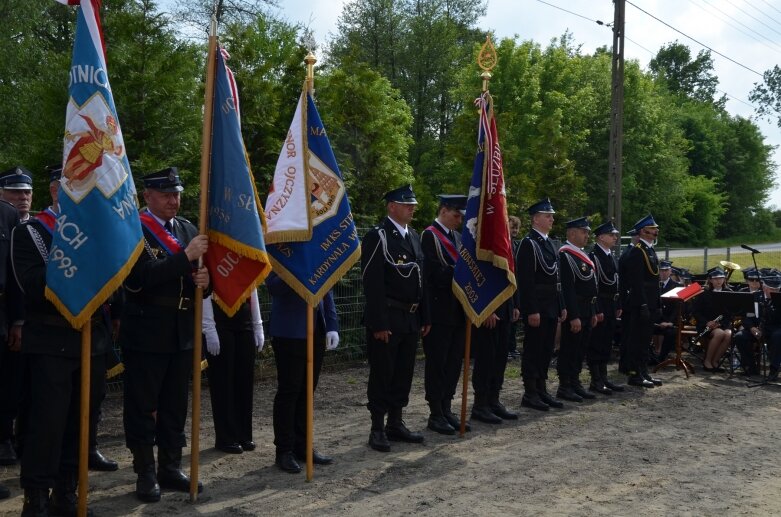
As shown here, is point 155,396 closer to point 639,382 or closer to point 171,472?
point 171,472

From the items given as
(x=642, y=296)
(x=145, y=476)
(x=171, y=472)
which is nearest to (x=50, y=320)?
(x=145, y=476)

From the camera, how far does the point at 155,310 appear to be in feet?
17.3

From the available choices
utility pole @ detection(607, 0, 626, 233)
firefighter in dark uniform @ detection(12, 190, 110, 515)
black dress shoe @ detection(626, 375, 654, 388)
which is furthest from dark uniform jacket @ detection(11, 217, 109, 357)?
utility pole @ detection(607, 0, 626, 233)

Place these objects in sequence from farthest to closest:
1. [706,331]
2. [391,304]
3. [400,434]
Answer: [706,331] < [400,434] < [391,304]

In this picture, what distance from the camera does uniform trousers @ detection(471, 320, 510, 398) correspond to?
8.06 metres

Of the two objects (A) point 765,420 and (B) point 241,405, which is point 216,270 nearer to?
(B) point 241,405

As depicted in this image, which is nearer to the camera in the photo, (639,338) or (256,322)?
(256,322)

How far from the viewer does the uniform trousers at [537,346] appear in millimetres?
8883

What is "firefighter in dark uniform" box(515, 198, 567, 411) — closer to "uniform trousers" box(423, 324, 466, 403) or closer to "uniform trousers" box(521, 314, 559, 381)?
"uniform trousers" box(521, 314, 559, 381)

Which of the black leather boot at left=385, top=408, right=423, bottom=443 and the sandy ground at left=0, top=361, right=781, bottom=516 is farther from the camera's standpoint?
the black leather boot at left=385, top=408, right=423, bottom=443

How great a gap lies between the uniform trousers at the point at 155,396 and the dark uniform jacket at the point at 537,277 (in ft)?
13.6

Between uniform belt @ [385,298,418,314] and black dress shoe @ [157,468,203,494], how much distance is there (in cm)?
212

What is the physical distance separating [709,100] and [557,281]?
2691 inches

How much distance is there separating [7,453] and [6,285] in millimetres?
1235
